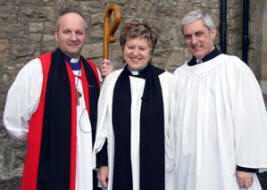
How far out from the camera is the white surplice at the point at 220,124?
9.64 ft

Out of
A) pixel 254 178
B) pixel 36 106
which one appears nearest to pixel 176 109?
pixel 254 178

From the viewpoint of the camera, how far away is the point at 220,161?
3000 mm

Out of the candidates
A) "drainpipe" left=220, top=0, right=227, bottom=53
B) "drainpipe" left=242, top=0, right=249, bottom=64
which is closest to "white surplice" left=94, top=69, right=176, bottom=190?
"drainpipe" left=220, top=0, right=227, bottom=53

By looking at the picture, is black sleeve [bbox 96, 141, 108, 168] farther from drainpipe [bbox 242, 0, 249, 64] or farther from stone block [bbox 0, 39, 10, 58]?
drainpipe [bbox 242, 0, 249, 64]

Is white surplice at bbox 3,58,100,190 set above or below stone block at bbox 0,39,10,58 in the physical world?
below

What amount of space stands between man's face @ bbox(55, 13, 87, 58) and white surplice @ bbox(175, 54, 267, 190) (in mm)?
865

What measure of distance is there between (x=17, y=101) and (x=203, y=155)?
4.68 feet

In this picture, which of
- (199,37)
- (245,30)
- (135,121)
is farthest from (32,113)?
(245,30)

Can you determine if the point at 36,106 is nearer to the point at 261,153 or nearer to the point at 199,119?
the point at 199,119

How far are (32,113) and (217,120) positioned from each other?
1.36m

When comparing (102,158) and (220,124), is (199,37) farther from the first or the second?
(102,158)

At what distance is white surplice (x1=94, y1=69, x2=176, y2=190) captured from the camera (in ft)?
10.0

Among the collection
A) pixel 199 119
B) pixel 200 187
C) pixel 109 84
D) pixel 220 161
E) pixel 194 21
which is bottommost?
pixel 200 187

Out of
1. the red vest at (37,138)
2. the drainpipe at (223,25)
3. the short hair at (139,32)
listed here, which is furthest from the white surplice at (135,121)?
the drainpipe at (223,25)
